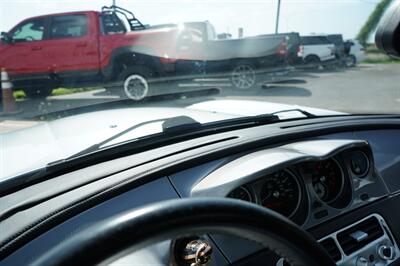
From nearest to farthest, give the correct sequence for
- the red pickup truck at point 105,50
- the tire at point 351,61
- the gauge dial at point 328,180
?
the gauge dial at point 328,180, the red pickup truck at point 105,50, the tire at point 351,61

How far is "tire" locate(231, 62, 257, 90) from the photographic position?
929cm

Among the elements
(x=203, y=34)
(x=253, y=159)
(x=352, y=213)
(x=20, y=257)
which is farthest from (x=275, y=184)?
(x=203, y=34)

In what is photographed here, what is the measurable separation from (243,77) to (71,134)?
808 cm

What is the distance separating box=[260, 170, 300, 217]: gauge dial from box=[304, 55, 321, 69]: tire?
15.9 m

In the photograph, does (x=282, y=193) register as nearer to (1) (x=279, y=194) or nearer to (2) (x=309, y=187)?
(1) (x=279, y=194)

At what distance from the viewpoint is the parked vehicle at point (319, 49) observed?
1997cm

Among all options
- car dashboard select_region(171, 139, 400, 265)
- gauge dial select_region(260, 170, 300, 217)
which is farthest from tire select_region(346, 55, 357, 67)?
gauge dial select_region(260, 170, 300, 217)

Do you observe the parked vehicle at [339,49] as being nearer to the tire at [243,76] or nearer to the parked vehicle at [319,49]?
the parked vehicle at [319,49]

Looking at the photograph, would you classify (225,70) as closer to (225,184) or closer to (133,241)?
(225,184)

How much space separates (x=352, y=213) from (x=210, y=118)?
863 mm

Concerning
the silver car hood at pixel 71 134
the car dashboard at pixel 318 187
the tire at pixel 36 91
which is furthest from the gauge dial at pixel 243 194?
the tire at pixel 36 91

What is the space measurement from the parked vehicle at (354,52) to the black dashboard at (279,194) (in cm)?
2108

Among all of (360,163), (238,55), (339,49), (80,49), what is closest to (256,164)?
(360,163)

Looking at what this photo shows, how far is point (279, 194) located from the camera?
6.43ft
